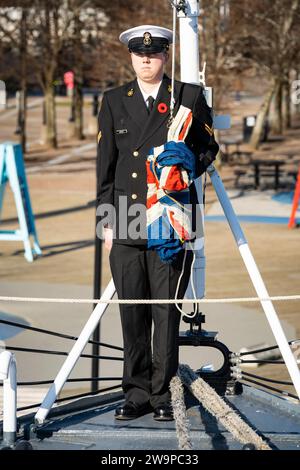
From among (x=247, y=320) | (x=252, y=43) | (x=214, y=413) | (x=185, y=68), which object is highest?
(x=252, y=43)

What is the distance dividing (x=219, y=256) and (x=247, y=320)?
4301mm

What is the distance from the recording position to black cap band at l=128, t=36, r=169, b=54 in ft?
17.3

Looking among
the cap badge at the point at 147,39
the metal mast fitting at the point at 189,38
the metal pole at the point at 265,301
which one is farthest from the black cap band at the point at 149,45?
the metal pole at the point at 265,301

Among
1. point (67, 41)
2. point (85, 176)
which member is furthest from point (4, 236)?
point (67, 41)

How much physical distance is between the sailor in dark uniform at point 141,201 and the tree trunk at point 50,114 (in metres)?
35.7

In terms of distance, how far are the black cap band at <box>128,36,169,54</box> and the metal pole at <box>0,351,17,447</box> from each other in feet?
5.25

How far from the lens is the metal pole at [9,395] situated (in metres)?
4.66

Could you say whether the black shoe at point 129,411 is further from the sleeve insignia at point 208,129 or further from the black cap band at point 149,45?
the black cap band at point 149,45

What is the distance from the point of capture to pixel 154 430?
16.8ft

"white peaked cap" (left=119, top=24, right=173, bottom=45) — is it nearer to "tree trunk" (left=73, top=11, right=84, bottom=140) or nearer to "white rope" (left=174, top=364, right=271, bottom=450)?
"white rope" (left=174, top=364, right=271, bottom=450)

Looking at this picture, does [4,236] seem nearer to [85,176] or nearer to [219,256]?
[219,256]

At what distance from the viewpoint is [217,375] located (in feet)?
18.8

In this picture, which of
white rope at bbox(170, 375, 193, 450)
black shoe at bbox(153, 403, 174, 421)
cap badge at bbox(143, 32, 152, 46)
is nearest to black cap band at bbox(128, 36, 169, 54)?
cap badge at bbox(143, 32, 152, 46)

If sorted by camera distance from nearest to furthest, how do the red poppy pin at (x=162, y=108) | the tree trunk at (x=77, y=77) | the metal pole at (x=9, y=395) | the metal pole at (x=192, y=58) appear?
the metal pole at (x=9, y=395) < the red poppy pin at (x=162, y=108) < the metal pole at (x=192, y=58) < the tree trunk at (x=77, y=77)
